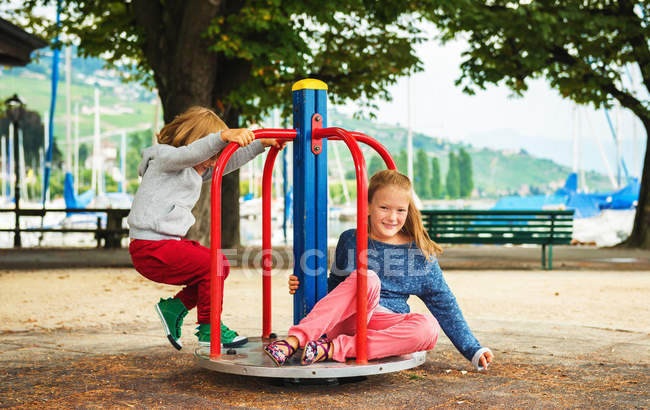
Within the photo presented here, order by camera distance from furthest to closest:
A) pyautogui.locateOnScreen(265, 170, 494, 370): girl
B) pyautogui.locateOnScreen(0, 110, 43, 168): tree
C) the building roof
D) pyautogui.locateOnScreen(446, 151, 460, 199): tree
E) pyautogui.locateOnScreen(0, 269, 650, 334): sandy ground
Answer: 1. pyautogui.locateOnScreen(446, 151, 460, 199): tree
2. pyautogui.locateOnScreen(0, 110, 43, 168): tree
3. the building roof
4. pyautogui.locateOnScreen(0, 269, 650, 334): sandy ground
5. pyautogui.locateOnScreen(265, 170, 494, 370): girl

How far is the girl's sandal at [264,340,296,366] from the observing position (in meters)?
3.45

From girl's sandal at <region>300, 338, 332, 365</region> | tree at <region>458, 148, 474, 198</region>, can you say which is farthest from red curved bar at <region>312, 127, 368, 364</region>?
tree at <region>458, 148, 474, 198</region>

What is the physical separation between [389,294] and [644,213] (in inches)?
498

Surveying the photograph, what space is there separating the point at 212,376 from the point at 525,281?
21.0ft

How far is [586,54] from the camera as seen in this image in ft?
49.8

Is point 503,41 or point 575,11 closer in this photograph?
point 575,11

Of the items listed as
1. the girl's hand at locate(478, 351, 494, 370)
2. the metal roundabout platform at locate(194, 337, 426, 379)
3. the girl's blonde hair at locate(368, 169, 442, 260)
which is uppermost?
the girl's blonde hair at locate(368, 169, 442, 260)

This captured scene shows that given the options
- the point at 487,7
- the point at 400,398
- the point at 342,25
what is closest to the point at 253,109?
the point at 342,25

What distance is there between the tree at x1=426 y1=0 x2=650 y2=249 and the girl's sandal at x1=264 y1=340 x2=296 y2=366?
1129 cm

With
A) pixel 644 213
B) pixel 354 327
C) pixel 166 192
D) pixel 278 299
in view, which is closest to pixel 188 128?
pixel 166 192

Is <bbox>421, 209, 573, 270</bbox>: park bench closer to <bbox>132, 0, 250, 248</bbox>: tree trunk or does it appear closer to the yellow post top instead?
<bbox>132, 0, 250, 248</bbox>: tree trunk

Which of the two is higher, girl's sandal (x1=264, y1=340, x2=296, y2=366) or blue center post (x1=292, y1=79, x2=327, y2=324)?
blue center post (x1=292, y1=79, x2=327, y2=324)

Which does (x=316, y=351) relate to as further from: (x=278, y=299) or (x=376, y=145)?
(x=278, y=299)

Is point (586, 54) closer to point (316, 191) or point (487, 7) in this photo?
point (487, 7)
